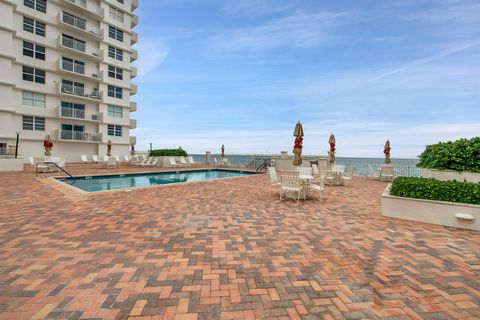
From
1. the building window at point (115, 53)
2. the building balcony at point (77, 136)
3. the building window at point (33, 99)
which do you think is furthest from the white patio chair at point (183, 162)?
the building window at point (115, 53)

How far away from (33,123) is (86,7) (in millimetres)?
14858

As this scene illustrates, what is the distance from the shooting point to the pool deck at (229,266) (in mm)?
2391

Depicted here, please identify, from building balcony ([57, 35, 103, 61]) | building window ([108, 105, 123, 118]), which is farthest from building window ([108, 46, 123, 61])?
building window ([108, 105, 123, 118])

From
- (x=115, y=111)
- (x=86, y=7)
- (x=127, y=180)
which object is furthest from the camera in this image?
(x=115, y=111)

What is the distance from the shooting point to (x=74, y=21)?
2694cm

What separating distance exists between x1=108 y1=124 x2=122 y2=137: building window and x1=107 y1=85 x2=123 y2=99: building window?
3953 millimetres

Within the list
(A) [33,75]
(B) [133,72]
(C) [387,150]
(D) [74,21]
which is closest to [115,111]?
(B) [133,72]

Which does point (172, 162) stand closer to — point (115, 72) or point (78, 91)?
point (78, 91)

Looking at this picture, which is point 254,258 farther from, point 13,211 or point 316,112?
point 316,112

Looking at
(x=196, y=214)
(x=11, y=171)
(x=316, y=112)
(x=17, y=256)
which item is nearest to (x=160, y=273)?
(x=17, y=256)

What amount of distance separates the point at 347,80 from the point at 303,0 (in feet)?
28.5

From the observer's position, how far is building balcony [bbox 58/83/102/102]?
26.1m

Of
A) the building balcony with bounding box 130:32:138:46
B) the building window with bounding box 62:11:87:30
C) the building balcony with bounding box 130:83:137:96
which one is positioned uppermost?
the building balcony with bounding box 130:32:138:46

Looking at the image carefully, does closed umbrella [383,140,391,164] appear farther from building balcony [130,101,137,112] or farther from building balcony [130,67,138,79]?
building balcony [130,67,138,79]
